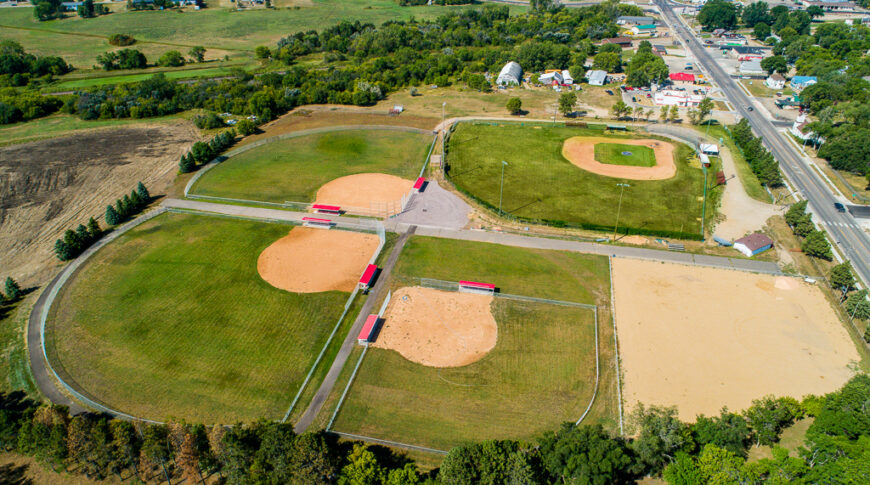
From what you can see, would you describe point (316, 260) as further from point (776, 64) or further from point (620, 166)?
point (776, 64)

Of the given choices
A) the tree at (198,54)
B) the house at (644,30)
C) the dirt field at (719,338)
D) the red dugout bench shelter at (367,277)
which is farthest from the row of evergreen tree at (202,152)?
the house at (644,30)

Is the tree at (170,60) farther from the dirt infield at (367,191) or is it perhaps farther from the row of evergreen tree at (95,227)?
the dirt infield at (367,191)

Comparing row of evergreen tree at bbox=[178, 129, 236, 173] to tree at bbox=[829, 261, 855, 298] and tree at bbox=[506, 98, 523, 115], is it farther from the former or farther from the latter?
tree at bbox=[829, 261, 855, 298]

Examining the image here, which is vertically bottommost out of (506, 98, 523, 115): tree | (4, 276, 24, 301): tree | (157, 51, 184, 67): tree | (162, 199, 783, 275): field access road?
(4, 276, 24, 301): tree

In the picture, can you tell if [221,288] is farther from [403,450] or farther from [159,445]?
[403,450]

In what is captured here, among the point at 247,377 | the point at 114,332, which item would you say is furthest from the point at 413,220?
the point at 114,332

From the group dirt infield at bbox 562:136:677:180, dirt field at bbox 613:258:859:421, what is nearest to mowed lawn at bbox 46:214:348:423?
dirt field at bbox 613:258:859:421
